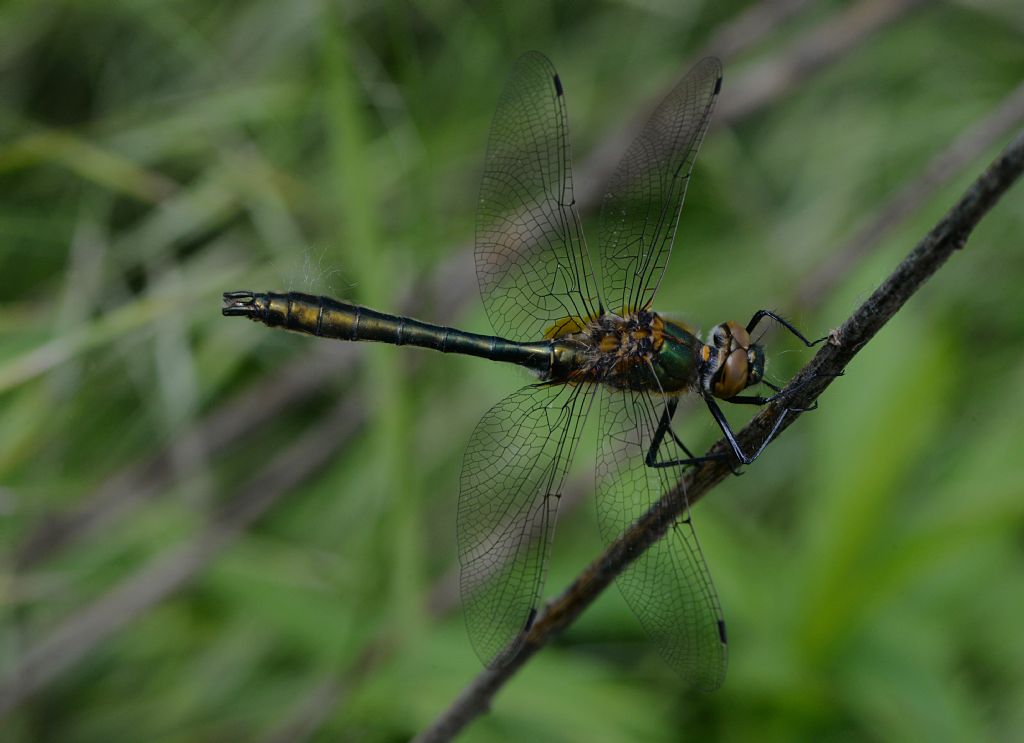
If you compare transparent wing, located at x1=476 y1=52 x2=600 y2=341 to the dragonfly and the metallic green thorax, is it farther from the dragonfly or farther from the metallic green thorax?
the metallic green thorax

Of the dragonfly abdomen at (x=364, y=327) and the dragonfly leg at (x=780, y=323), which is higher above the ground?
the dragonfly abdomen at (x=364, y=327)

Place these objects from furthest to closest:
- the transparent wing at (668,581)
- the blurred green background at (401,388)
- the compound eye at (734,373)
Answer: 1. the blurred green background at (401,388)
2. the compound eye at (734,373)
3. the transparent wing at (668,581)

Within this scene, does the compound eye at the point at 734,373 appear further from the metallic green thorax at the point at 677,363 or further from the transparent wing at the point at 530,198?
the transparent wing at the point at 530,198

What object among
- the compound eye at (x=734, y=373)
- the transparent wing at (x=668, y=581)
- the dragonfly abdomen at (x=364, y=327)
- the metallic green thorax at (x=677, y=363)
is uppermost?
the dragonfly abdomen at (x=364, y=327)

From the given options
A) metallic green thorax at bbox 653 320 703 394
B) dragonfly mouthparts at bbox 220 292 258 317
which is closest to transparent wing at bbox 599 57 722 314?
metallic green thorax at bbox 653 320 703 394

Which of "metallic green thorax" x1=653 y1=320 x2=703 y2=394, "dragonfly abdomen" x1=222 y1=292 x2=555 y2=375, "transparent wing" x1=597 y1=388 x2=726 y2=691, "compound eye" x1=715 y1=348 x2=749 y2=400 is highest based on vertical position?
"dragonfly abdomen" x1=222 y1=292 x2=555 y2=375

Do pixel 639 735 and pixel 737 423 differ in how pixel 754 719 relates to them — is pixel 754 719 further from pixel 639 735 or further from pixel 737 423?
pixel 737 423

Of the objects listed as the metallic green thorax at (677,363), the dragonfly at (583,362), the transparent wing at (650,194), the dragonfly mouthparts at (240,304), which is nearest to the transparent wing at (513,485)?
the dragonfly at (583,362)
